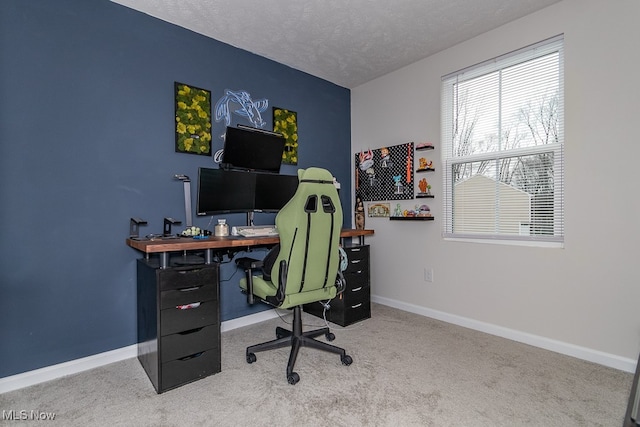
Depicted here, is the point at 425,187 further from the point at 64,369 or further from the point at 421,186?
the point at 64,369

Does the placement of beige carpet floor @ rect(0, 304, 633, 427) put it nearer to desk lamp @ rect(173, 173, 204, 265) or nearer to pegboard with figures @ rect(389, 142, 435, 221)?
desk lamp @ rect(173, 173, 204, 265)

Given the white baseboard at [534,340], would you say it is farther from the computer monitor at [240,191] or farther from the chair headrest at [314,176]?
the chair headrest at [314,176]

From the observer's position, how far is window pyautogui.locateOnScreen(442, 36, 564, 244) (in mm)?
2445

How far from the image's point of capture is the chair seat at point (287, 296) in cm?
200

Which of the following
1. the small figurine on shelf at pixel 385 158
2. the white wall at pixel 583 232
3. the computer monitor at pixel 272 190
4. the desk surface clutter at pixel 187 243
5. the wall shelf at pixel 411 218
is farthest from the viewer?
the small figurine on shelf at pixel 385 158

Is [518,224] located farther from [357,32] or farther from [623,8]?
[357,32]

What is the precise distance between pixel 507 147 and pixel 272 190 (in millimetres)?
2081

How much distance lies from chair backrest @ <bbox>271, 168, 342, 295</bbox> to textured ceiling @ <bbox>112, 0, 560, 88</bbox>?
4.46ft

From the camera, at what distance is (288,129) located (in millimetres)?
3350

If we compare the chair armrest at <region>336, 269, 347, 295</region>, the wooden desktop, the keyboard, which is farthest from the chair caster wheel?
the keyboard

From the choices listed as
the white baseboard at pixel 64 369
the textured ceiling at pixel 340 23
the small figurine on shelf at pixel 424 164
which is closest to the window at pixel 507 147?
the small figurine on shelf at pixel 424 164

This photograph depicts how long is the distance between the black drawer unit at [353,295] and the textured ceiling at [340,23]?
1.89m

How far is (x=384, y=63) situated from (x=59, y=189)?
3.02 meters

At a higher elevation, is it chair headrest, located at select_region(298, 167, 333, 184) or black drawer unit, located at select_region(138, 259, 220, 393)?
chair headrest, located at select_region(298, 167, 333, 184)
